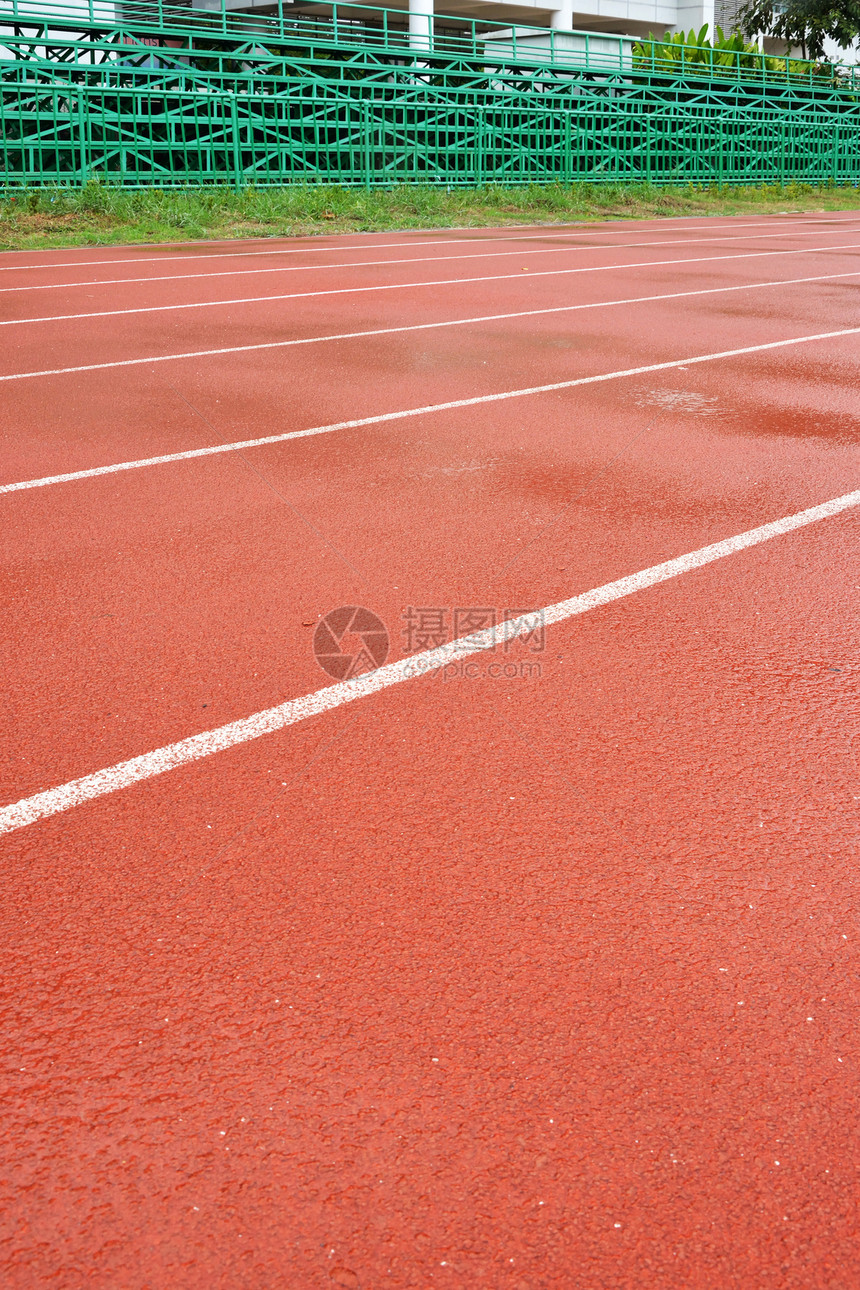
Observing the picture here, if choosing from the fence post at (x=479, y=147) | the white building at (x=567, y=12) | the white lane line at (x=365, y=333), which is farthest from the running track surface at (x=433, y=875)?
the white building at (x=567, y=12)

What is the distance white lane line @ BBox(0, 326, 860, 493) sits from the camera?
676 cm

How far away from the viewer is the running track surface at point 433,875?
221 cm

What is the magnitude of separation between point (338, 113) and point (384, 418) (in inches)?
831

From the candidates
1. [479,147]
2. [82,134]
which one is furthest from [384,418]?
[479,147]

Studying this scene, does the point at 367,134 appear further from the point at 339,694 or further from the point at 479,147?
the point at 339,694

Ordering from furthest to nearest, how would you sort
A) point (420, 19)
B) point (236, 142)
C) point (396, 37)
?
point (420, 19), point (396, 37), point (236, 142)

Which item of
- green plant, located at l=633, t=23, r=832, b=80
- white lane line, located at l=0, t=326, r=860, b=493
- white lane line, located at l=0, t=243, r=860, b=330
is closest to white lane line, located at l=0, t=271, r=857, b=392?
white lane line, located at l=0, t=243, r=860, b=330

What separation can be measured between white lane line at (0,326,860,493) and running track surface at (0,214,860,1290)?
77 mm

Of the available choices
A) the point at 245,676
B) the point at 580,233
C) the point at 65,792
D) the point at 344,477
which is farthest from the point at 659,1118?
the point at 580,233

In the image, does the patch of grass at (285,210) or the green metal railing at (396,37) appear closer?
the patch of grass at (285,210)

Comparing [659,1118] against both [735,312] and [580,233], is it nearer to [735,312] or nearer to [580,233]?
[735,312]

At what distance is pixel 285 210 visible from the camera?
74.9 ft

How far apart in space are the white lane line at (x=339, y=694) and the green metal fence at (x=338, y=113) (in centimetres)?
1965

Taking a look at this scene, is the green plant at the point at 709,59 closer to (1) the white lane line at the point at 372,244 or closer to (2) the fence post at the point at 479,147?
(2) the fence post at the point at 479,147
